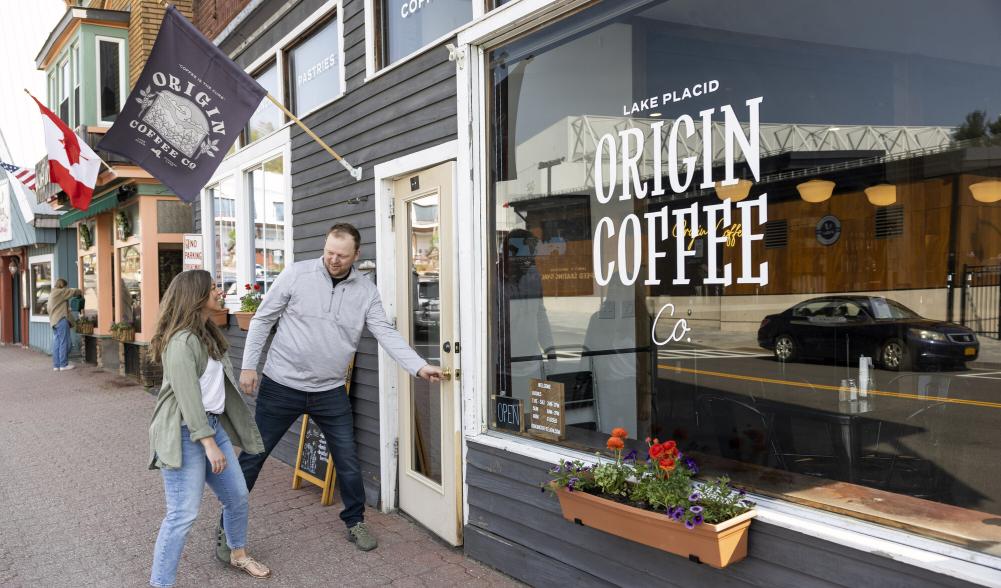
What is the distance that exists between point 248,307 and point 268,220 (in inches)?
35.5

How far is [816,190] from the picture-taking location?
122 inches

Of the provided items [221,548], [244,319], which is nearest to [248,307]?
[244,319]

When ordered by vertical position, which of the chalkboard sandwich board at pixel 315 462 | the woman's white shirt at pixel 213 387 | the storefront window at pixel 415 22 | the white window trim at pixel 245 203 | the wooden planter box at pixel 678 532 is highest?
the storefront window at pixel 415 22

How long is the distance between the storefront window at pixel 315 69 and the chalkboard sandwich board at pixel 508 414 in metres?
3.05

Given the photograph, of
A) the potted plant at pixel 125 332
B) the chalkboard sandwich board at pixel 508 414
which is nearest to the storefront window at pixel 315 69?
the chalkboard sandwich board at pixel 508 414

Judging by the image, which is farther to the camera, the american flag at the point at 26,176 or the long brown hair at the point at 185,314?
the american flag at the point at 26,176

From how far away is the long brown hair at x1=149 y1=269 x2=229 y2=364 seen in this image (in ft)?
11.8

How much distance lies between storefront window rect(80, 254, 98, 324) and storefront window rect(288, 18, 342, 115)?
10.1 metres

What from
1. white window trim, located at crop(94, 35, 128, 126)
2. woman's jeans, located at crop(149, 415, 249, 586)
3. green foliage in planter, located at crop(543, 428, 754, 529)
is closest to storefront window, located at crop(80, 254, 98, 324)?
white window trim, located at crop(94, 35, 128, 126)

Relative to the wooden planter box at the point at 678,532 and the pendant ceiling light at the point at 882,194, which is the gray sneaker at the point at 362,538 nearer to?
the wooden planter box at the point at 678,532

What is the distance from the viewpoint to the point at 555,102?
13.2 ft

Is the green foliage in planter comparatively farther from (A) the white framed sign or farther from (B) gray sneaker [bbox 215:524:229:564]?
(A) the white framed sign

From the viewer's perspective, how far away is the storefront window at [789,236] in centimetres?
281

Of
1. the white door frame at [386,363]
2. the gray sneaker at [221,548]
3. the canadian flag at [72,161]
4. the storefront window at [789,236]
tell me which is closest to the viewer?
the storefront window at [789,236]
